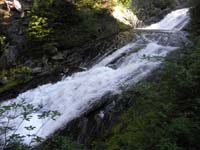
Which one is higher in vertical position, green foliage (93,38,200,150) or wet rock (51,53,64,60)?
green foliage (93,38,200,150)

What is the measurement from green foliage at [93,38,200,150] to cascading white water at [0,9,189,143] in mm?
1770

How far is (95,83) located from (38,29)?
4.90m

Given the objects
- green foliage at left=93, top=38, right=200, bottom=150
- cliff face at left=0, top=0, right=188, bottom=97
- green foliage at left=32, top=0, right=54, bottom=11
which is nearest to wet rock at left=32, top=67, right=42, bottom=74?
cliff face at left=0, top=0, right=188, bottom=97

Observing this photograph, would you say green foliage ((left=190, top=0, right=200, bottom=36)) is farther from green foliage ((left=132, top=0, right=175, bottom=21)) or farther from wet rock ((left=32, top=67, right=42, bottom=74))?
green foliage ((left=132, top=0, right=175, bottom=21))

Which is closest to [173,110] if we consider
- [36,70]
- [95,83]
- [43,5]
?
[95,83]

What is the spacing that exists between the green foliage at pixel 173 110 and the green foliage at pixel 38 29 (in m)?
8.48

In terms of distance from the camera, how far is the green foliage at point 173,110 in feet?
13.0

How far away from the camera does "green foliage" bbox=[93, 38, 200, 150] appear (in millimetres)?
3957

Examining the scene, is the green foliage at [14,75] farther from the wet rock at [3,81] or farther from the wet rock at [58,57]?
the wet rock at [58,57]

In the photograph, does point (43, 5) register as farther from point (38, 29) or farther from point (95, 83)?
point (95, 83)

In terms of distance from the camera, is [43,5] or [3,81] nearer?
[3,81]

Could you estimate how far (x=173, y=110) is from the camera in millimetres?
4438

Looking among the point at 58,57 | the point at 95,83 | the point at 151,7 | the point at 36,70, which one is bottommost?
the point at 36,70

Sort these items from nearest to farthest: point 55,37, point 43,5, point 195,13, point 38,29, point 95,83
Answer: point 95,83
point 195,13
point 38,29
point 55,37
point 43,5
